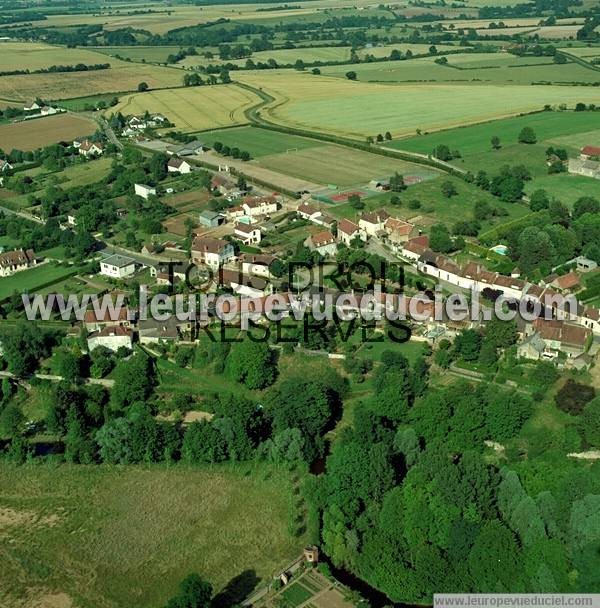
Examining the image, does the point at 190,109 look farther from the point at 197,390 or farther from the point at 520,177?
the point at 197,390

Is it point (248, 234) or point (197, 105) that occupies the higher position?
point (197, 105)

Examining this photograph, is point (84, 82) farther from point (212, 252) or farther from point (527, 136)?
point (212, 252)

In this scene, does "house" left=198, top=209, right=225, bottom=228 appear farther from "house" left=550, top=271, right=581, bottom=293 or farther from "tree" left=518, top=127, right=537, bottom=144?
"tree" left=518, top=127, right=537, bottom=144

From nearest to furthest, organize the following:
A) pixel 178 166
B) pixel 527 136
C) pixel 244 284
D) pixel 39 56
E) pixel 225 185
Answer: pixel 244 284, pixel 225 185, pixel 178 166, pixel 527 136, pixel 39 56

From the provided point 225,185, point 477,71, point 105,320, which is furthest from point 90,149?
point 477,71

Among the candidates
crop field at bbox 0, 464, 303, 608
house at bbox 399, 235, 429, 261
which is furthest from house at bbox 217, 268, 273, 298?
crop field at bbox 0, 464, 303, 608

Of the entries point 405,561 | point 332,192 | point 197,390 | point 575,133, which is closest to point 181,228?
point 332,192

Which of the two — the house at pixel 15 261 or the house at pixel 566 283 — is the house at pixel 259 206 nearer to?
the house at pixel 15 261

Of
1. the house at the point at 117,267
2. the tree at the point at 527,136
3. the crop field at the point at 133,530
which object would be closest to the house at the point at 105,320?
the house at the point at 117,267
